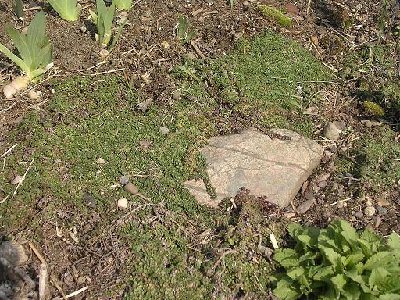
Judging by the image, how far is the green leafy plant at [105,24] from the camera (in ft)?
12.0

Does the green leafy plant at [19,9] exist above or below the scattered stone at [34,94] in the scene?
above

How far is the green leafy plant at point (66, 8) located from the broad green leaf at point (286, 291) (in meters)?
2.33

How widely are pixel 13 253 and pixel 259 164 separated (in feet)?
4.59

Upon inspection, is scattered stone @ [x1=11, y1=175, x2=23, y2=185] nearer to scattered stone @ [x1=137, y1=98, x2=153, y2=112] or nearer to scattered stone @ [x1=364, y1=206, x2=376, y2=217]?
scattered stone @ [x1=137, y1=98, x2=153, y2=112]

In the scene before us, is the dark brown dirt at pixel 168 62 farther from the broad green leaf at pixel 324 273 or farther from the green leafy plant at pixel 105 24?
the broad green leaf at pixel 324 273

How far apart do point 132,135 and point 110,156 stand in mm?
203

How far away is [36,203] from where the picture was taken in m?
3.06

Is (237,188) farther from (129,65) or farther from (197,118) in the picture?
(129,65)

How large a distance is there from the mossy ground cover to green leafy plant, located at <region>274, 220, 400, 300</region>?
0.46ft

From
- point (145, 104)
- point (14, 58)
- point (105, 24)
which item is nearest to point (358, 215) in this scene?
point (145, 104)

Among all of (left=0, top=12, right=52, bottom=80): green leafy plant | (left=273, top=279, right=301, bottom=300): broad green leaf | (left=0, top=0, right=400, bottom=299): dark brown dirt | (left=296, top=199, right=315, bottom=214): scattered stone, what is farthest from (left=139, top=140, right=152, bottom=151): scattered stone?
(left=273, top=279, right=301, bottom=300): broad green leaf

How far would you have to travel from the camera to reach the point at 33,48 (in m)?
3.49

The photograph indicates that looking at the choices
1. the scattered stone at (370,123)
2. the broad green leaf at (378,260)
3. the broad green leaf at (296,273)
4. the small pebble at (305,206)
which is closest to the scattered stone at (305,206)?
the small pebble at (305,206)

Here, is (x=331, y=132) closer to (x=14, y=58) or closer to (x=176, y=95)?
(x=176, y=95)
